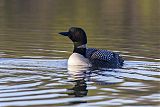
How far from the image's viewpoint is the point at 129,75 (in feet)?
53.5

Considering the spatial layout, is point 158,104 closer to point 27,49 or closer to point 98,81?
point 98,81

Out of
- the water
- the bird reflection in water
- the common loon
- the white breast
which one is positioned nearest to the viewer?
the water

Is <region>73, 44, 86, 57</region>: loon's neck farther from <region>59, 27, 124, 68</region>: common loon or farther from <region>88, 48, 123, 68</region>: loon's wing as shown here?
<region>88, 48, 123, 68</region>: loon's wing

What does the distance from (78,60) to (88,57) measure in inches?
21.0

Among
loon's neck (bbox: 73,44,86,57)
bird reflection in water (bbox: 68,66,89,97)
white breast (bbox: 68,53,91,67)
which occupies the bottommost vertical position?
bird reflection in water (bbox: 68,66,89,97)

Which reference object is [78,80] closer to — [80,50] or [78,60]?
[78,60]

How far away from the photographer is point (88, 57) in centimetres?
1917

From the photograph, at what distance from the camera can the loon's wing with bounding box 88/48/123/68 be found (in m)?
18.7

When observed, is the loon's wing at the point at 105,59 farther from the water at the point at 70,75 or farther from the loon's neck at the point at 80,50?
the water at the point at 70,75

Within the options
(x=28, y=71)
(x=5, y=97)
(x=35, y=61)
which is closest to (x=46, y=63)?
(x=35, y=61)

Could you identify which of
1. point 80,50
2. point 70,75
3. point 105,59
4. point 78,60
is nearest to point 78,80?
point 70,75

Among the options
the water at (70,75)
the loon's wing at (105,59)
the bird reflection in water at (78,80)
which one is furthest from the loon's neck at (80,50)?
the bird reflection in water at (78,80)

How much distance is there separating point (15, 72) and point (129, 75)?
113 inches

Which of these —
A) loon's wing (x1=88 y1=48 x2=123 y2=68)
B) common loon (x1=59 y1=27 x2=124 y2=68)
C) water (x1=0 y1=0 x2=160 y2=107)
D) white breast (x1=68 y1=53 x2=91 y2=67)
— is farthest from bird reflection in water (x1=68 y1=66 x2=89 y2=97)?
loon's wing (x1=88 y1=48 x2=123 y2=68)
